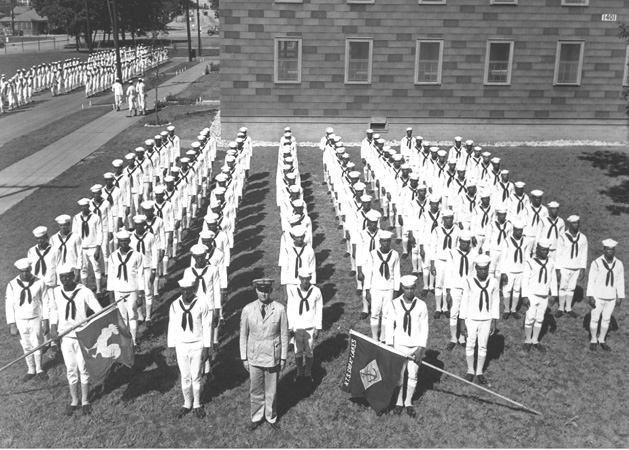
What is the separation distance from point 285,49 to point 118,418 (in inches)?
730

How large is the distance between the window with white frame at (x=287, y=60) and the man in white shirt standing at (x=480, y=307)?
1695 centimetres

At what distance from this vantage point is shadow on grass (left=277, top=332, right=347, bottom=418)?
9133 millimetres

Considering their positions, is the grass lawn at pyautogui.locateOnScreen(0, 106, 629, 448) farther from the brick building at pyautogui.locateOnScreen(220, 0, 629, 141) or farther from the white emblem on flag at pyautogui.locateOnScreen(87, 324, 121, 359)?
the brick building at pyautogui.locateOnScreen(220, 0, 629, 141)

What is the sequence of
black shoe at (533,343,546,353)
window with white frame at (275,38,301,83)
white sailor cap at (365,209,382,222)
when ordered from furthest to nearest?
1. window with white frame at (275,38,301,83)
2. white sailor cap at (365,209,382,222)
3. black shoe at (533,343,546,353)

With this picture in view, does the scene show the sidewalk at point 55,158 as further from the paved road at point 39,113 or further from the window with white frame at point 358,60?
the window with white frame at point 358,60

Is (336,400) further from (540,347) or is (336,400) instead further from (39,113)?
(39,113)

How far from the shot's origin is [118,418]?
28.6ft

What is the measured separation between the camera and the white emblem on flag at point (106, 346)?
8727 mm

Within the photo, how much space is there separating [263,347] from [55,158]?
18.4 meters

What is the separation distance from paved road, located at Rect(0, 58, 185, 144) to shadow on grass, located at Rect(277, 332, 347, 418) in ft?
72.4

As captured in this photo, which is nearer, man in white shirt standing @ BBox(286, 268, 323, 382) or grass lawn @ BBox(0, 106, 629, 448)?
grass lawn @ BBox(0, 106, 629, 448)

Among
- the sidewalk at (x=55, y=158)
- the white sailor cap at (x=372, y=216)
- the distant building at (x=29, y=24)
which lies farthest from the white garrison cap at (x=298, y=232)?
the distant building at (x=29, y=24)

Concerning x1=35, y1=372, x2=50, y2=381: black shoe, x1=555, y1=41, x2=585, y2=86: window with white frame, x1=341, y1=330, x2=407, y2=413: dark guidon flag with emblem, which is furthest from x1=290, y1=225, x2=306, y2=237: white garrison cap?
x1=555, y1=41, x2=585, y2=86: window with white frame

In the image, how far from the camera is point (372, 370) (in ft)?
28.4
